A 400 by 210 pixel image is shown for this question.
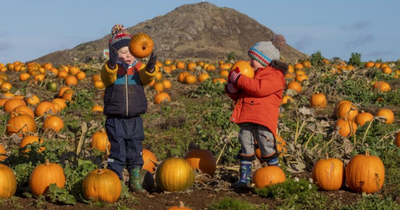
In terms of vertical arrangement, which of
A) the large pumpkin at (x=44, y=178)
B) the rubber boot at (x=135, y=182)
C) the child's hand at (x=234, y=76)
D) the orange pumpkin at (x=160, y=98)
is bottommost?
the rubber boot at (x=135, y=182)

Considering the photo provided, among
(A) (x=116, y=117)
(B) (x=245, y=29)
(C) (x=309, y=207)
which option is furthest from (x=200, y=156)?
(B) (x=245, y=29)

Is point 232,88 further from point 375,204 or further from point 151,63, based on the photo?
point 375,204

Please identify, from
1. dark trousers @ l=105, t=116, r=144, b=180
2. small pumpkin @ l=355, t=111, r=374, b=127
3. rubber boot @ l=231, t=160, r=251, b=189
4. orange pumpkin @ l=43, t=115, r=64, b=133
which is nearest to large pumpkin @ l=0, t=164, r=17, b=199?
dark trousers @ l=105, t=116, r=144, b=180

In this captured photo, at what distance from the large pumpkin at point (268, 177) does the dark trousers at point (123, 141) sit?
4.93 feet

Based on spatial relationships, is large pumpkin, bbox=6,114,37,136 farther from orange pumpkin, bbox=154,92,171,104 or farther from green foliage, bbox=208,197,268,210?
green foliage, bbox=208,197,268,210

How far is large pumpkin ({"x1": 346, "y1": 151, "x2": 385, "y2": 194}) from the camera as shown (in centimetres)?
685

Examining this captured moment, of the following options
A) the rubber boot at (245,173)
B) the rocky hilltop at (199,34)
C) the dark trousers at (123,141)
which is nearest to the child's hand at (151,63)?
the dark trousers at (123,141)

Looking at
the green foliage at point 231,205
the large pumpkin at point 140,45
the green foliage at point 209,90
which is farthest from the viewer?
the green foliage at point 209,90

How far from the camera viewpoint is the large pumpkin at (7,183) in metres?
6.27

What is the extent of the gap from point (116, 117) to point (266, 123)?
6.09 feet

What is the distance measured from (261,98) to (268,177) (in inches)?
39.4

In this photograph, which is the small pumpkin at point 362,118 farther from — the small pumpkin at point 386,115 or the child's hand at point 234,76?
the child's hand at point 234,76

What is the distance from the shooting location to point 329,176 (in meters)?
7.00

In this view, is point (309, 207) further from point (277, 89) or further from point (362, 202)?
point (277, 89)
